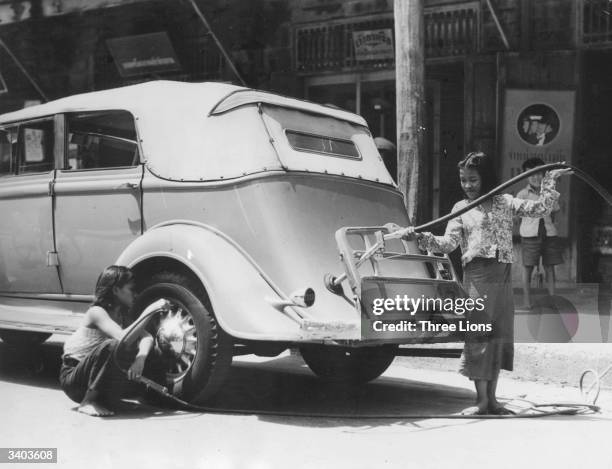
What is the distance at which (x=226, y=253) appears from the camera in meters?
4.86

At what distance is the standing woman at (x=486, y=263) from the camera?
4863mm

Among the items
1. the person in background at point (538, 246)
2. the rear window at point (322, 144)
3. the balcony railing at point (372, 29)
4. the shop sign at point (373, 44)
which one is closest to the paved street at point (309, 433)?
the rear window at point (322, 144)

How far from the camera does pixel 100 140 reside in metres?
5.86

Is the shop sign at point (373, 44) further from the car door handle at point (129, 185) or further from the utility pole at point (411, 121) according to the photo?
the car door handle at point (129, 185)

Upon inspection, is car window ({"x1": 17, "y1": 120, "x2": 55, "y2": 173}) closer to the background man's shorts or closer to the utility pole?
the utility pole

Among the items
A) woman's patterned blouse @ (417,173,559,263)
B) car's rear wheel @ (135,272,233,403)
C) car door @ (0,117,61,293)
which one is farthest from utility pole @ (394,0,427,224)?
car door @ (0,117,61,293)

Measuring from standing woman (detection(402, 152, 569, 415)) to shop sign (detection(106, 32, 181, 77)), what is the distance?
7707 millimetres

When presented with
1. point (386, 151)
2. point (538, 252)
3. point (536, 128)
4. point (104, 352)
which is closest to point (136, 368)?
point (104, 352)

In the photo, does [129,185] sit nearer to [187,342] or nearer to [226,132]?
[226,132]

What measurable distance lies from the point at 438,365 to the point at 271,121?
2.66 m

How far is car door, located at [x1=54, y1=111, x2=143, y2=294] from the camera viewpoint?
545cm

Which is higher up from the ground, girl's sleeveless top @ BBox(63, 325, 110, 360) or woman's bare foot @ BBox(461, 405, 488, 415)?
girl's sleeveless top @ BBox(63, 325, 110, 360)

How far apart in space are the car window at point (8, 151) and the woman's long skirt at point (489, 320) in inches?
135

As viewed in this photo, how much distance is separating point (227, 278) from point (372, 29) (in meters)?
6.40
